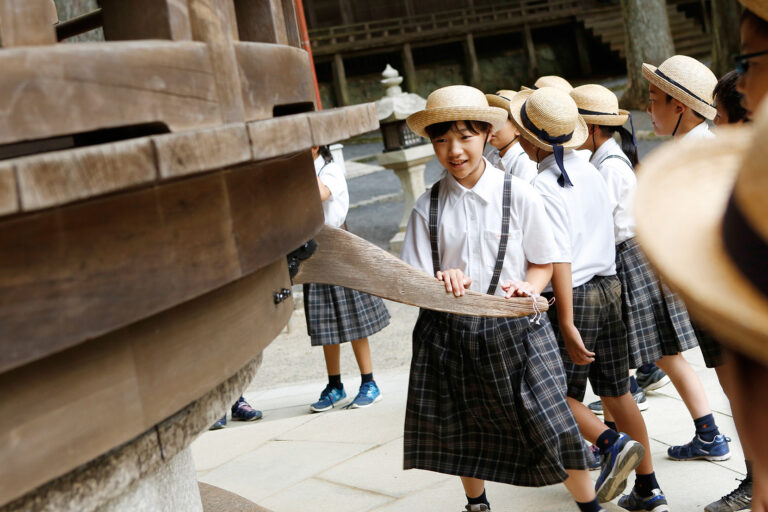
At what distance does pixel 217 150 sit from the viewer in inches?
53.8

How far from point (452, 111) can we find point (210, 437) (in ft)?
8.15

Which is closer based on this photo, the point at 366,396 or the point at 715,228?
the point at 715,228

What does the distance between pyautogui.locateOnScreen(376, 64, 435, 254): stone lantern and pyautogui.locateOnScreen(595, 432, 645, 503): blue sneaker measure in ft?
18.6

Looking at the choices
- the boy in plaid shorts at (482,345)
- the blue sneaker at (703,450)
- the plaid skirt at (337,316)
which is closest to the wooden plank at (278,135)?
the boy in plaid shorts at (482,345)

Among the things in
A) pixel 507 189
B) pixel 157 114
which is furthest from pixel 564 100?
pixel 157 114

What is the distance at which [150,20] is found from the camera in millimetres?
1584

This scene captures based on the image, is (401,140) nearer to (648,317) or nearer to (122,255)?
(648,317)

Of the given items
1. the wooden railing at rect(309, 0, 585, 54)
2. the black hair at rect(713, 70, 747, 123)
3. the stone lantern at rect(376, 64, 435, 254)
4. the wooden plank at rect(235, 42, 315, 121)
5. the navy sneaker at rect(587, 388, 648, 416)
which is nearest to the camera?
the wooden plank at rect(235, 42, 315, 121)

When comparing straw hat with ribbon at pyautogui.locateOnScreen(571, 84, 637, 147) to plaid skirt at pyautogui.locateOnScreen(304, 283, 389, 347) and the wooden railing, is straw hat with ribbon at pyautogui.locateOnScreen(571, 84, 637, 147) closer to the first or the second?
plaid skirt at pyautogui.locateOnScreen(304, 283, 389, 347)

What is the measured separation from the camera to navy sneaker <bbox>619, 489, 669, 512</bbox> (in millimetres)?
2959

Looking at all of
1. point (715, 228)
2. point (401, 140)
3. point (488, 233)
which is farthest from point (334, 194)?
point (401, 140)

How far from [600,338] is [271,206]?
1.80 metres

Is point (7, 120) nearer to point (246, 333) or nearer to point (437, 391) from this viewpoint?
point (246, 333)

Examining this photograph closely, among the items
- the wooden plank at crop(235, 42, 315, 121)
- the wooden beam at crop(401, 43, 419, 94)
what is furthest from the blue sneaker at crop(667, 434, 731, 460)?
the wooden beam at crop(401, 43, 419, 94)
